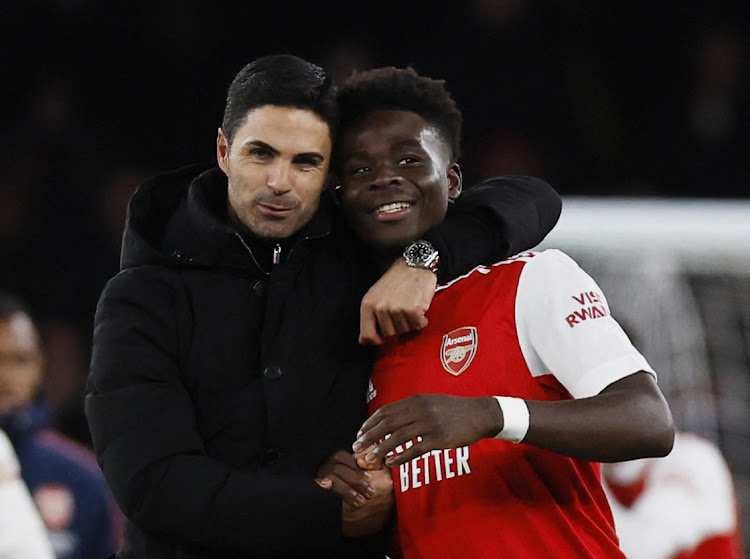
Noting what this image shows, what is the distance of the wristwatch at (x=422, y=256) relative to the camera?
2.32 m

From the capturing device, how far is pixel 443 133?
8.29ft

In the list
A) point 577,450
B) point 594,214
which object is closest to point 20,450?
point 594,214

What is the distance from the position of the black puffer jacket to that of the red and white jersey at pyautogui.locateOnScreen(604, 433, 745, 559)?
6.18 feet

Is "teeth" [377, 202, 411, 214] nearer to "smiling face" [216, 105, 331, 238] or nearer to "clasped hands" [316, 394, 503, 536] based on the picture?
"smiling face" [216, 105, 331, 238]

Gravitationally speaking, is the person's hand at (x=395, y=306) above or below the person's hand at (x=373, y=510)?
above

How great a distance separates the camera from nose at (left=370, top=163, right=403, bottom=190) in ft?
7.80

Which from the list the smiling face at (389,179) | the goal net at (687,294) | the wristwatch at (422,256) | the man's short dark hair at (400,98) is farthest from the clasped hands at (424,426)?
the goal net at (687,294)

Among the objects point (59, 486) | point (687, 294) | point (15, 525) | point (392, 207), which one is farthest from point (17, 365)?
point (392, 207)

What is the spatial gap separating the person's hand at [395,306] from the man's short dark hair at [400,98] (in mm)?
382

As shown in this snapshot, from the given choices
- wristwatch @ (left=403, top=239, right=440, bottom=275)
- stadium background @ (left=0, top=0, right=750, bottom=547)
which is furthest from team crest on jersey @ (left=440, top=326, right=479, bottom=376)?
stadium background @ (left=0, top=0, right=750, bottom=547)

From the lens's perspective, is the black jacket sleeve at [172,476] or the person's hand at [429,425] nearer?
the person's hand at [429,425]

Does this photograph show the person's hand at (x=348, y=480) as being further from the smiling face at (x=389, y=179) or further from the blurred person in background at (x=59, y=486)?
the blurred person in background at (x=59, y=486)

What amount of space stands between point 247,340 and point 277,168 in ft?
1.06

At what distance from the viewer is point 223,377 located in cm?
217
